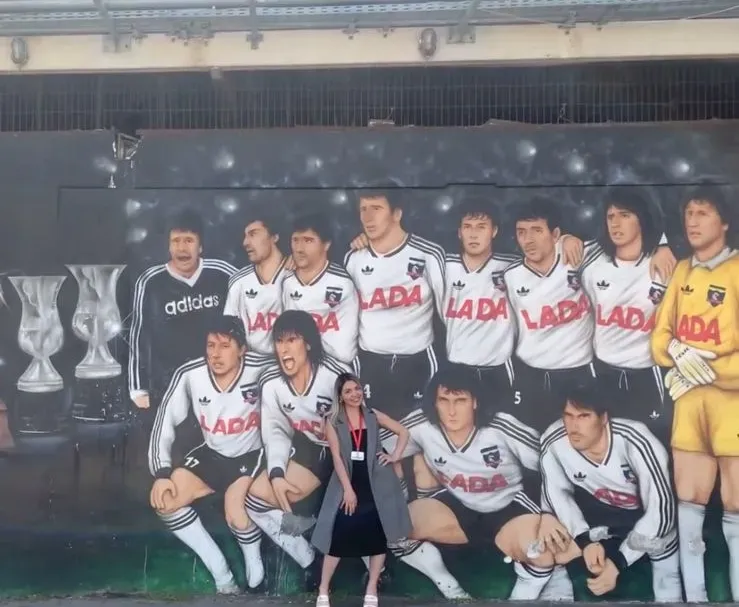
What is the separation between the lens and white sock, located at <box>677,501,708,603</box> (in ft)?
18.4

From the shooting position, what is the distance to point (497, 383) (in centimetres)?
572

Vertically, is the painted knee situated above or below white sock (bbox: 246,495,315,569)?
below

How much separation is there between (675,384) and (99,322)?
13.0ft

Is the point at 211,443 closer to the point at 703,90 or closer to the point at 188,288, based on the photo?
the point at 188,288

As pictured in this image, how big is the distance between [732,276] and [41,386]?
4.80 meters

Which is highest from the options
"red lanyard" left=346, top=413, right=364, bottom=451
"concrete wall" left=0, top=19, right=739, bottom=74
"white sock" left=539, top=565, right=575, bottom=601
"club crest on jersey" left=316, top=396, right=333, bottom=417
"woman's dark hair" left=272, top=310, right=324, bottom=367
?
"concrete wall" left=0, top=19, right=739, bottom=74

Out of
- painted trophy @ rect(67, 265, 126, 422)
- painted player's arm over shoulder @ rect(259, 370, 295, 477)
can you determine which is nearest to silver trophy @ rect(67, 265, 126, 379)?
painted trophy @ rect(67, 265, 126, 422)

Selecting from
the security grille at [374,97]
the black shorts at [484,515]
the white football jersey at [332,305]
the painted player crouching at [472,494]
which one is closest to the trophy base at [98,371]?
the white football jersey at [332,305]

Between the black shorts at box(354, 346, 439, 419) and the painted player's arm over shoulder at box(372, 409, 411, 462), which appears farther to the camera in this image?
the black shorts at box(354, 346, 439, 419)

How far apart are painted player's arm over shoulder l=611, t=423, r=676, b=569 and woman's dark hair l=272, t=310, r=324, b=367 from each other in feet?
7.40

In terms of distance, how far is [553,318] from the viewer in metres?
5.72

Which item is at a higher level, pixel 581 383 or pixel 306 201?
pixel 306 201

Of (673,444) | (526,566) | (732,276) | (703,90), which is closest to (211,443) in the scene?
(526,566)

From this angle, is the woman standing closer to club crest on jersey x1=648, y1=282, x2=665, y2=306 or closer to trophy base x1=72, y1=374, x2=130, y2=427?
trophy base x1=72, y1=374, x2=130, y2=427
